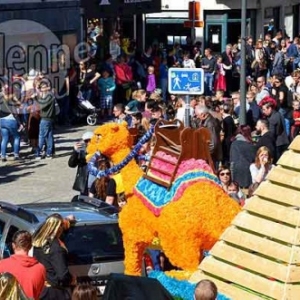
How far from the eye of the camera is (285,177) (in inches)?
330

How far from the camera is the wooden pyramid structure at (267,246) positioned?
8094mm

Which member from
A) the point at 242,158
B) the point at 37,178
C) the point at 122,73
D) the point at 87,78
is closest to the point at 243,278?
the point at 242,158

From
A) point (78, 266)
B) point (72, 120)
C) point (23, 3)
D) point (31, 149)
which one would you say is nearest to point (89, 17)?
point (23, 3)

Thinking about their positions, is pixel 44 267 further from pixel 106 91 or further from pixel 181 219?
pixel 106 91

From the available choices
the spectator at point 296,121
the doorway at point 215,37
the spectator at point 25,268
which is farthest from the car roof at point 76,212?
A: the doorway at point 215,37

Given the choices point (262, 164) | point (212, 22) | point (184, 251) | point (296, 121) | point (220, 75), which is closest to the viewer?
point (184, 251)

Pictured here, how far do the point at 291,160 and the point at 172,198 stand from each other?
8.73 feet

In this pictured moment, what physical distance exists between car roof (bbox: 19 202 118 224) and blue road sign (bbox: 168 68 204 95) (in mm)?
2980

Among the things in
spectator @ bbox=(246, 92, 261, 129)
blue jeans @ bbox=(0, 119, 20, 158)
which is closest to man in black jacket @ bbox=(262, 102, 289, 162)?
spectator @ bbox=(246, 92, 261, 129)

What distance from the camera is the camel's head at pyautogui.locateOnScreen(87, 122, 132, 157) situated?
39.4 ft

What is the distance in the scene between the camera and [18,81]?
2380 centimetres

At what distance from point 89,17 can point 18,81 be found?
5370mm

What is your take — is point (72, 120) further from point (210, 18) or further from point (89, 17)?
point (210, 18)

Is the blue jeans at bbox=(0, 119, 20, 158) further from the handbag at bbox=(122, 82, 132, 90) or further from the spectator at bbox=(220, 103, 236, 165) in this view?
the handbag at bbox=(122, 82, 132, 90)
